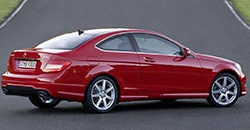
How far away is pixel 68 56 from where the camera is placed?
1141 cm

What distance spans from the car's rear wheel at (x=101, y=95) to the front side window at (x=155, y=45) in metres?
0.86

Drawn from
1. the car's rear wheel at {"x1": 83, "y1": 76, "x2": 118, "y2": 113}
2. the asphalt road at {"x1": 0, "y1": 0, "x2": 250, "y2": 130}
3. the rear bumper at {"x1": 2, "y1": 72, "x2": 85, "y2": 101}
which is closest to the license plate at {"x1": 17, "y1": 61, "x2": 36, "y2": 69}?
the rear bumper at {"x1": 2, "y1": 72, "x2": 85, "y2": 101}

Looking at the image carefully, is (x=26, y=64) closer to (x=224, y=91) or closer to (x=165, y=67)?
(x=165, y=67)

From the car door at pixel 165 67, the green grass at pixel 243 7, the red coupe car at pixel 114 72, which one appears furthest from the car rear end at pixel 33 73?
the green grass at pixel 243 7

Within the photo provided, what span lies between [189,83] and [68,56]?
2234mm

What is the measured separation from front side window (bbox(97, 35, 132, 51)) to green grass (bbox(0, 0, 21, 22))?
19528 mm

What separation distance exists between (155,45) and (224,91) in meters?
1.46

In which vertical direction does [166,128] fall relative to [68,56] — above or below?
below

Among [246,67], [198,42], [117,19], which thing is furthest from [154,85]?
[117,19]

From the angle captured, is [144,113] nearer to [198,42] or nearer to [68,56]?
[68,56]

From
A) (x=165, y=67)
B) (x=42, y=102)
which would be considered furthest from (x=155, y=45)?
(x=42, y=102)

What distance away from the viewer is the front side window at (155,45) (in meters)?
12.3

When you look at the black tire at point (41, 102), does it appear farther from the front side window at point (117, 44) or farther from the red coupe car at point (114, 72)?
the front side window at point (117, 44)

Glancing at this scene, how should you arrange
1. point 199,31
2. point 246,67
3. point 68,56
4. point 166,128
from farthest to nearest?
point 199,31 → point 246,67 → point 68,56 → point 166,128
